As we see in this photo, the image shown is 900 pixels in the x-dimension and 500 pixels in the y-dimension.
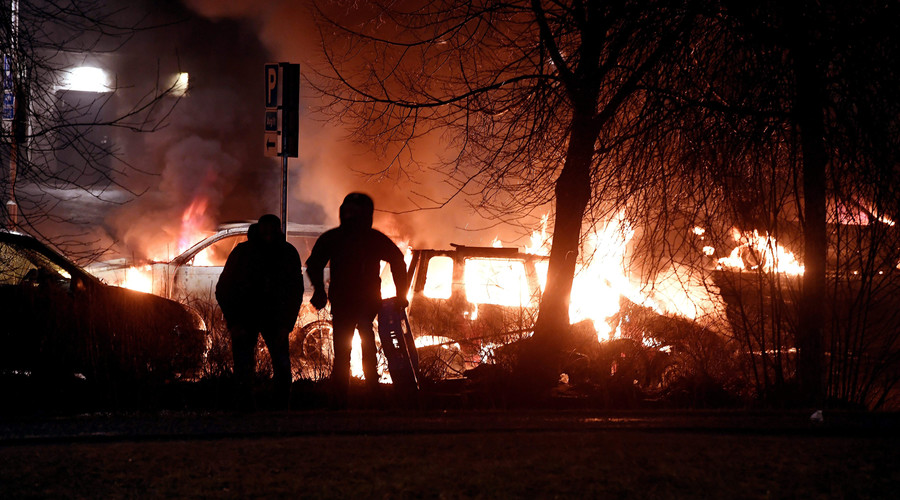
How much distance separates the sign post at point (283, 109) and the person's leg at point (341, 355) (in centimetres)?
168

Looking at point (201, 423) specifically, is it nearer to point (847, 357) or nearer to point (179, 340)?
point (179, 340)

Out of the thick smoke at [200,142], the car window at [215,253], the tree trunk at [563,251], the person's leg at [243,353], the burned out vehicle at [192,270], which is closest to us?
the person's leg at [243,353]

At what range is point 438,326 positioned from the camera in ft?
29.0

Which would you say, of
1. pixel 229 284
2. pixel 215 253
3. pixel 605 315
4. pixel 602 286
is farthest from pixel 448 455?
pixel 215 253

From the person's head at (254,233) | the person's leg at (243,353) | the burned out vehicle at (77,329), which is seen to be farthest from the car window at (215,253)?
the person's leg at (243,353)

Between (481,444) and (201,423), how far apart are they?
1758 millimetres

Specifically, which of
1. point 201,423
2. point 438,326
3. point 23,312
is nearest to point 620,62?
point 438,326

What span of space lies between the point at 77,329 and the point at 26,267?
127 centimetres

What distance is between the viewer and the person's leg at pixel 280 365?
650cm

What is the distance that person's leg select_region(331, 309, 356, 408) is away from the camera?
650cm

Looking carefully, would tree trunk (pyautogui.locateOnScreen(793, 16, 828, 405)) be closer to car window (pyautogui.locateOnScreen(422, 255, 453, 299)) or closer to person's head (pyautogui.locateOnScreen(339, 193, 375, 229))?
person's head (pyautogui.locateOnScreen(339, 193, 375, 229))

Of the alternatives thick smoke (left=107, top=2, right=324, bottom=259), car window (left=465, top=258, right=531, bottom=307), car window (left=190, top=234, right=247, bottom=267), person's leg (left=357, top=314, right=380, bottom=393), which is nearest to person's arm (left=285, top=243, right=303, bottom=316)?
person's leg (left=357, top=314, right=380, bottom=393)

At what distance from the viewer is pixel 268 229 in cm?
663

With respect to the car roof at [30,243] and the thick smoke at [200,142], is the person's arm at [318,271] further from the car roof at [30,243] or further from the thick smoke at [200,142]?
the thick smoke at [200,142]
